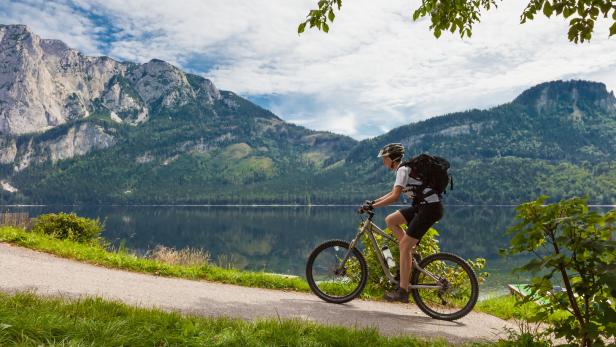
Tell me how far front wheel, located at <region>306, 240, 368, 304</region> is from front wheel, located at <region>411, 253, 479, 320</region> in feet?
3.65

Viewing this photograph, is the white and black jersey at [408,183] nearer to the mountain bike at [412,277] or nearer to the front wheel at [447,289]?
the mountain bike at [412,277]

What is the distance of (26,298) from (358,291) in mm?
5443

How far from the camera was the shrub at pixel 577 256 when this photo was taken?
12.9 feet

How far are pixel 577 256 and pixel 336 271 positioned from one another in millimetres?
5299

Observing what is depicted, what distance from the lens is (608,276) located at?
3.75m

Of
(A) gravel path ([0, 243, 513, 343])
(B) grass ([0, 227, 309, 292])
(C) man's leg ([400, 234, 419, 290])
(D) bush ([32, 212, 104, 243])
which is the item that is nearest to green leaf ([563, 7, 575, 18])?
(C) man's leg ([400, 234, 419, 290])

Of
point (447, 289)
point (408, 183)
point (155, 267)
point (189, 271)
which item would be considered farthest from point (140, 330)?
point (155, 267)

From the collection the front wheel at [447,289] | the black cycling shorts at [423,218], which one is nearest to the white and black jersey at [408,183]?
the black cycling shorts at [423,218]

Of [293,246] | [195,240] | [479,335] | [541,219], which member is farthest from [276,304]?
[195,240]

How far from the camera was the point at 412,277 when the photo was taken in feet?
26.5

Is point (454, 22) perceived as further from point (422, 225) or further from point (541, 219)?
point (541, 219)

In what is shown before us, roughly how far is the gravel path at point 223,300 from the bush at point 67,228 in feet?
17.4

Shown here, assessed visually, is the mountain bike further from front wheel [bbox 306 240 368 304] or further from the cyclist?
the cyclist

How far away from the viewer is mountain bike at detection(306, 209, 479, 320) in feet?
25.8
